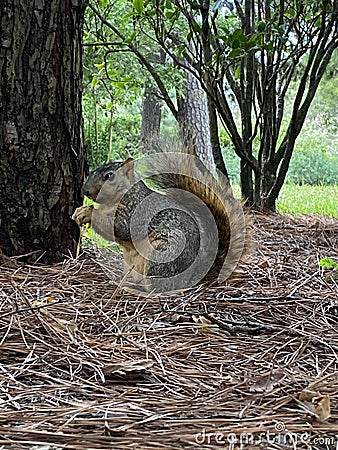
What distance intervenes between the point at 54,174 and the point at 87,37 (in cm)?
195

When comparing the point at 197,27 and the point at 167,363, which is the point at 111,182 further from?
the point at 197,27

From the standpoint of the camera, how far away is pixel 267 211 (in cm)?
379

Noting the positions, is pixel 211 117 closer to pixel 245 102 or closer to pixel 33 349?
pixel 245 102

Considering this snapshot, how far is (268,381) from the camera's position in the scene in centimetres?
115

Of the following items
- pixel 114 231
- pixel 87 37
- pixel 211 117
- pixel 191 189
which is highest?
pixel 87 37

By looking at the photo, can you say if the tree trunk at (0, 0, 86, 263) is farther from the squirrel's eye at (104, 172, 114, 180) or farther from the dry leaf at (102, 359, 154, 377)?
the dry leaf at (102, 359, 154, 377)

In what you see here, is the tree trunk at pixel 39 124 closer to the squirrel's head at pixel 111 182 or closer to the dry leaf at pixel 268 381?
the squirrel's head at pixel 111 182

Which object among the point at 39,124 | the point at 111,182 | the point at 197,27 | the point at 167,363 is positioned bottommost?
the point at 167,363

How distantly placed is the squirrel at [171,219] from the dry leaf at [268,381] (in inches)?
30.7

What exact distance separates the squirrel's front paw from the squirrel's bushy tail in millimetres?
255

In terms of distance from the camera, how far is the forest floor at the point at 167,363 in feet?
3.05

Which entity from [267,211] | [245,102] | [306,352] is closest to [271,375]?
[306,352]

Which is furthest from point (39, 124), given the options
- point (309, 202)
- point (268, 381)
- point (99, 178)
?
point (309, 202)

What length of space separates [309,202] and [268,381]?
4.19 m
